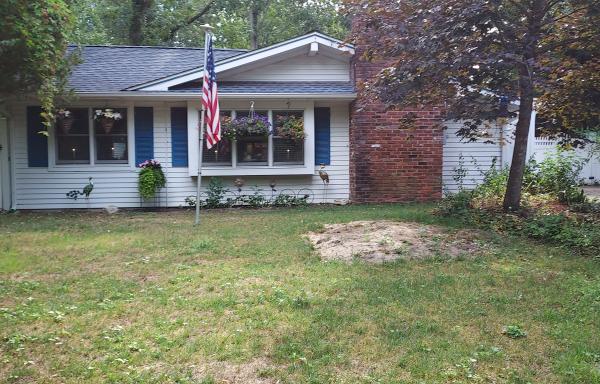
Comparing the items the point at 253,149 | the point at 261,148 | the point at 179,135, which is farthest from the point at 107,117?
the point at 261,148

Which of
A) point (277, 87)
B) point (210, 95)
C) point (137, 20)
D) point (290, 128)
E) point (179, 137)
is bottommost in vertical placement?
point (179, 137)

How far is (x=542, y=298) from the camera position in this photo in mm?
4453

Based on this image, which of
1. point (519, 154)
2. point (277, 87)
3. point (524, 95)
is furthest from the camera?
point (277, 87)

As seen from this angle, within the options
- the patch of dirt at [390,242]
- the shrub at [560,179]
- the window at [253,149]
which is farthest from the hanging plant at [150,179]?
the shrub at [560,179]

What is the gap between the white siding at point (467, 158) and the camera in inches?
493

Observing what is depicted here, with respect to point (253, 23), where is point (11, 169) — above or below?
below

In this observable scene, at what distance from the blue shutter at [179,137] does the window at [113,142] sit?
43.0 inches

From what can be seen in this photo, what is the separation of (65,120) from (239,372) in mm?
9801

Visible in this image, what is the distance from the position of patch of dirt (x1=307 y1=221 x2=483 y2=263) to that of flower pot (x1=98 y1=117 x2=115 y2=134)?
611cm

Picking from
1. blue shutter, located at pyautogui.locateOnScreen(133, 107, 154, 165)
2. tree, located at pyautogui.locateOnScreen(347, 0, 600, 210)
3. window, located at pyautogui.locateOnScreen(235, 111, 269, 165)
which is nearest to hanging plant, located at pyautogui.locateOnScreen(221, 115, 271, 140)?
window, located at pyautogui.locateOnScreen(235, 111, 269, 165)

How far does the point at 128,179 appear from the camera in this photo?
38.4 ft

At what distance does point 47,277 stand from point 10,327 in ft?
5.21

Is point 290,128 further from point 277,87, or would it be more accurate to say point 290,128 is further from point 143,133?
point 143,133

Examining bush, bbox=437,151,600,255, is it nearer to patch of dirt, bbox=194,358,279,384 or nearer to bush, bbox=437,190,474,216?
bush, bbox=437,190,474,216
